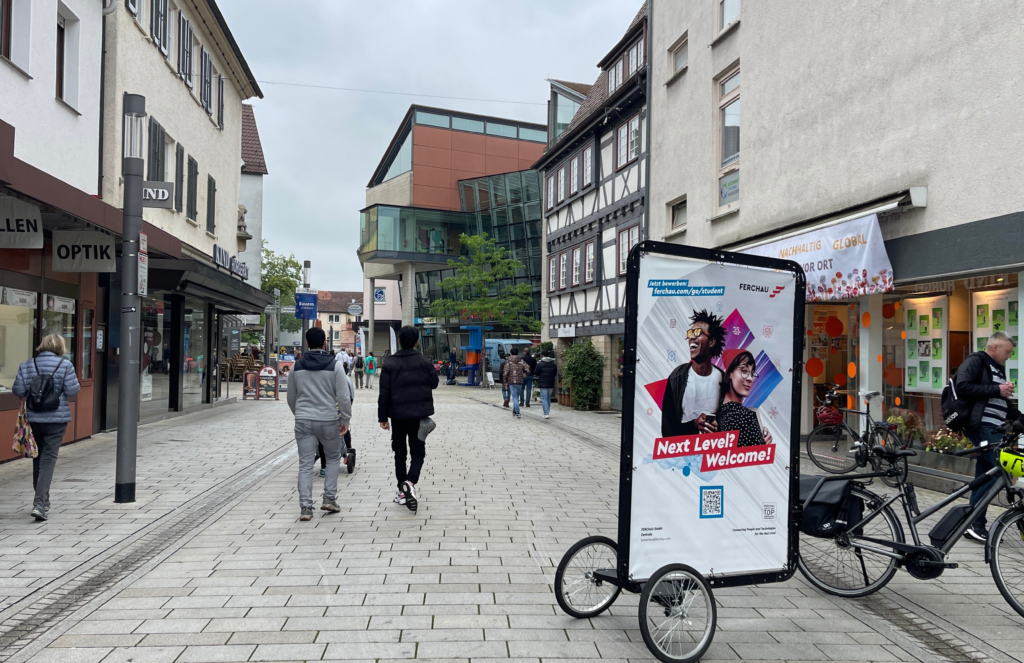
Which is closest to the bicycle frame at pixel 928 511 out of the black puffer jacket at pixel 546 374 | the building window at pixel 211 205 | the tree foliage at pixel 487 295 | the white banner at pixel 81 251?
the white banner at pixel 81 251

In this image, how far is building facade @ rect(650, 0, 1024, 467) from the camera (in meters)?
8.86

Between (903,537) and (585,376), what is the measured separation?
55.9ft

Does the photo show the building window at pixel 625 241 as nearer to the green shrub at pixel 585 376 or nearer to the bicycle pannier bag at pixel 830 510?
the green shrub at pixel 585 376

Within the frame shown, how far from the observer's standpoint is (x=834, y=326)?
13.2 metres

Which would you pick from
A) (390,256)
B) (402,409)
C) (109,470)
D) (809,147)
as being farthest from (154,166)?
(390,256)

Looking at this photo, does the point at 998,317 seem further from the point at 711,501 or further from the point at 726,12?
the point at 726,12

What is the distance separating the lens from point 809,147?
12.1 meters

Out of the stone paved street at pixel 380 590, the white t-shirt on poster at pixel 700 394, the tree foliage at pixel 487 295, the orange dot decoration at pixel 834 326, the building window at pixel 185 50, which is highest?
the building window at pixel 185 50

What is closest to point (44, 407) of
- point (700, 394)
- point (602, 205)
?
point (700, 394)

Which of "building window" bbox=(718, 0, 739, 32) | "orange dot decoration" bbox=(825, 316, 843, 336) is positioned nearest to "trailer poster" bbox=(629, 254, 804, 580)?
"orange dot decoration" bbox=(825, 316, 843, 336)

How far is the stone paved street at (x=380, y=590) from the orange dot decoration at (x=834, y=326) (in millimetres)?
4431

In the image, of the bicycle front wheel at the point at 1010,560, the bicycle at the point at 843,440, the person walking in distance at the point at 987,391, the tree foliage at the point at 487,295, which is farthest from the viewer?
the tree foliage at the point at 487,295

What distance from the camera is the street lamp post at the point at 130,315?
8.01m

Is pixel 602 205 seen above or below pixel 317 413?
above
